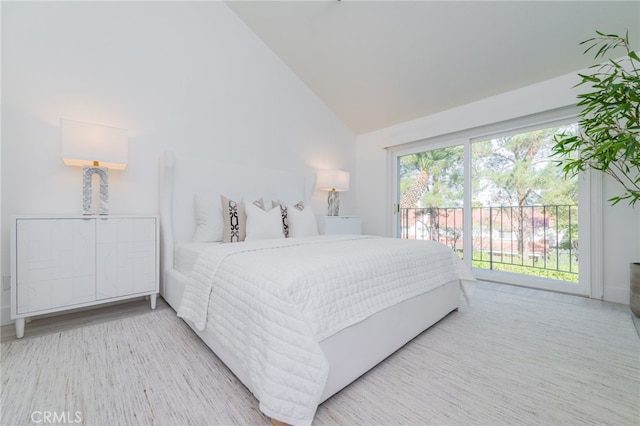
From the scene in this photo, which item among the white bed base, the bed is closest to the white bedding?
the bed

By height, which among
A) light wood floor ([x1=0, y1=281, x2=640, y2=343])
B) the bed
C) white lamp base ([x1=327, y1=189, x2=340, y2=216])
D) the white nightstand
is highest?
white lamp base ([x1=327, y1=189, x2=340, y2=216])

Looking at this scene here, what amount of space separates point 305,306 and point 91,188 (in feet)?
6.95

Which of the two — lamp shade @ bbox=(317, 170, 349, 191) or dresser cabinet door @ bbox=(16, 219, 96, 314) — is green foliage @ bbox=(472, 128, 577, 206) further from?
dresser cabinet door @ bbox=(16, 219, 96, 314)

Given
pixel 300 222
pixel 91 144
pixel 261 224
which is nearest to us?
pixel 91 144

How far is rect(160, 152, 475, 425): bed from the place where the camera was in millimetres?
955

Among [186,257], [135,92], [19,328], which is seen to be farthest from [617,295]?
[135,92]

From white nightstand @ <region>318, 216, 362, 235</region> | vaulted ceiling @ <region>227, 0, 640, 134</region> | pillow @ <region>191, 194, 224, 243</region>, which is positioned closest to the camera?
vaulted ceiling @ <region>227, 0, 640, 134</region>

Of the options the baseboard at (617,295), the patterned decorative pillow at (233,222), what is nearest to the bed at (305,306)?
the patterned decorative pillow at (233,222)

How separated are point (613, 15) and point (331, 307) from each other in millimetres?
3136

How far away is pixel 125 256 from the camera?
2.03 m

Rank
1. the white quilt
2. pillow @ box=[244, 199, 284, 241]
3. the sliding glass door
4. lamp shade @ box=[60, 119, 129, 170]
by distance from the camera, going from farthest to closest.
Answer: the sliding glass door → pillow @ box=[244, 199, 284, 241] → lamp shade @ box=[60, 119, 129, 170] → the white quilt

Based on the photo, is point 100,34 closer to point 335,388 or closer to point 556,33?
point 335,388

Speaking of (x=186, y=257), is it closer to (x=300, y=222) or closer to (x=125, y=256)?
(x=125, y=256)

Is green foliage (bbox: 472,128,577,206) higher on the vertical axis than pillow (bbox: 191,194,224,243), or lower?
higher
